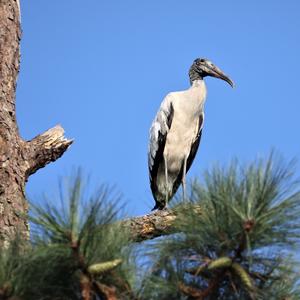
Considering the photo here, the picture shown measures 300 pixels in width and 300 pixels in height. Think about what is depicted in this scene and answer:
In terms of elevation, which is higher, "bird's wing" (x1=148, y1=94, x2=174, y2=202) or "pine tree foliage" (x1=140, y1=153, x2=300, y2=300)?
"bird's wing" (x1=148, y1=94, x2=174, y2=202)

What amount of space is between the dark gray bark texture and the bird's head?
4348mm

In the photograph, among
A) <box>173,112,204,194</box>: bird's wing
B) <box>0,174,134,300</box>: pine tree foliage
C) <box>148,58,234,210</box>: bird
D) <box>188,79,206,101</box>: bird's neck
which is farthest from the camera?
<box>188,79,206,101</box>: bird's neck

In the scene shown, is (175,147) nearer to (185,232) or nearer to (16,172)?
(16,172)

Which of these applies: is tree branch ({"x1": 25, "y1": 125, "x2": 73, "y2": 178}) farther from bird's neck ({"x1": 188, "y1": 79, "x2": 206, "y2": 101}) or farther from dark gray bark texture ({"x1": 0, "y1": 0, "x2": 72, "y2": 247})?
bird's neck ({"x1": 188, "y1": 79, "x2": 206, "y2": 101})

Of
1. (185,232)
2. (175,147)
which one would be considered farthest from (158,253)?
(175,147)

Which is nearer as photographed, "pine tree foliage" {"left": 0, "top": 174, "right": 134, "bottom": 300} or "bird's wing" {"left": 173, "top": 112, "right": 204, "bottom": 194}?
"pine tree foliage" {"left": 0, "top": 174, "right": 134, "bottom": 300}

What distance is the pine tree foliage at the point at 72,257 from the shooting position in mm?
2641

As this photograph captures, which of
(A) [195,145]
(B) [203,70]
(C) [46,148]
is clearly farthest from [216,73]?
(C) [46,148]

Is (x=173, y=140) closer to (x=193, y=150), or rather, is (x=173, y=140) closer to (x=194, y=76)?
(x=193, y=150)

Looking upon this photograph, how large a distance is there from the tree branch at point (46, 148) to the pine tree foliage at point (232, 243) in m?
2.10

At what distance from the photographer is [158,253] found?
2.91 metres

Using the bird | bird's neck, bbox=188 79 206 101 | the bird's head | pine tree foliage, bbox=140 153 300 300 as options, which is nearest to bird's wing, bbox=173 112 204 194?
the bird

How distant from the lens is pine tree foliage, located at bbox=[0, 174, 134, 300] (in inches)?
104

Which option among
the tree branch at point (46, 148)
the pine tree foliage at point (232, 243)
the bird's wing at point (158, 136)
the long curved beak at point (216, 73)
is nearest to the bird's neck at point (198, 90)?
the long curved beak at point (216, 73)
